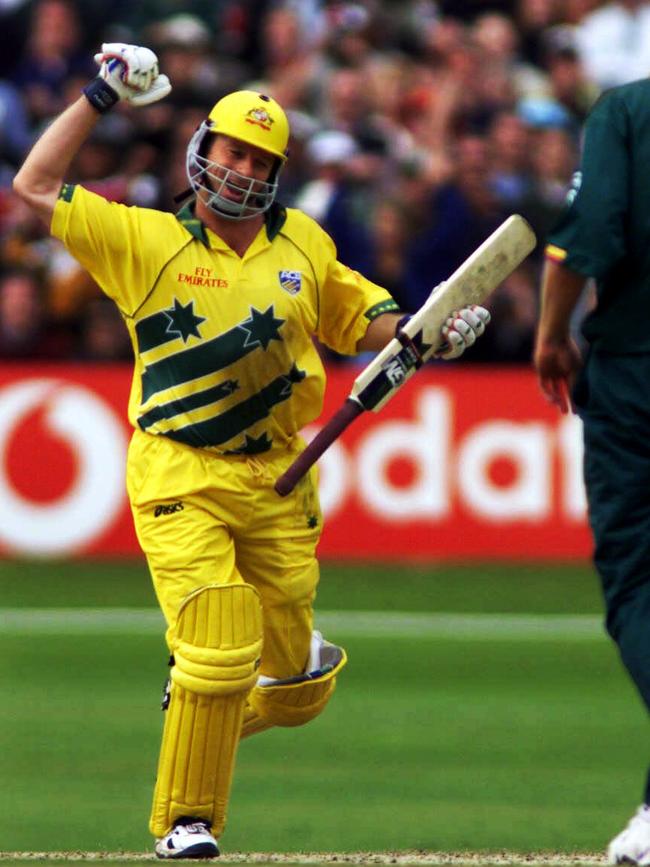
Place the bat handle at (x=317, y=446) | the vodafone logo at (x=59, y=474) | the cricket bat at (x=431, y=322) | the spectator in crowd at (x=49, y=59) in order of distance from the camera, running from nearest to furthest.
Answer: the bat handle at (x=317, y=446)
the cricket bat at (x=431, y=322)
the vodafone logo at (x=59, y=474)
the spectator in crowd at (x=49, y=59)

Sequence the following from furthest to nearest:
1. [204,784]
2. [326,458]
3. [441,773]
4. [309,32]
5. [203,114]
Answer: [309,32] < [203,114] < [326,458] < [441,773] < [204,784]

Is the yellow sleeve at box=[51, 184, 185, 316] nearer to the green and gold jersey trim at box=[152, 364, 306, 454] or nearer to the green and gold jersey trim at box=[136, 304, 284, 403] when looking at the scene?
the green and gold jersey trim at box=[136, 304, 284, 403]

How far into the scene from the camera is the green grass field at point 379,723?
20.1 ft

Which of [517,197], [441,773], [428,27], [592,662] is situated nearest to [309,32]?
[428,27]

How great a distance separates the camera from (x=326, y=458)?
37.4ft

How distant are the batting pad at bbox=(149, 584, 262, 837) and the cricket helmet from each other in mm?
1100

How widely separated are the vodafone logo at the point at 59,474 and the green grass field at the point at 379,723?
0.69ft

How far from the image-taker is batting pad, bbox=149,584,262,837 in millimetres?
5359

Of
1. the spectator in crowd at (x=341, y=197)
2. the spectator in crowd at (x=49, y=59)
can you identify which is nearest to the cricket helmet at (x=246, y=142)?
the spectator in crowd at (x=341, y=197)

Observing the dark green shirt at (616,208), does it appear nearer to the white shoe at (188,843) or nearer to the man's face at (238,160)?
the man's face at (238,160)

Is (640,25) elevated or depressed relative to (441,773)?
elevated

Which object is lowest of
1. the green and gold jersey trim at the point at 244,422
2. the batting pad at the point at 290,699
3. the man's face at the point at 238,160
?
the batting pad at the point at 290,699

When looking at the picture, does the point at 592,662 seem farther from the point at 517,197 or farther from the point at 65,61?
the point at 65,61

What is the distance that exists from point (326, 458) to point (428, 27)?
13.4 feet
